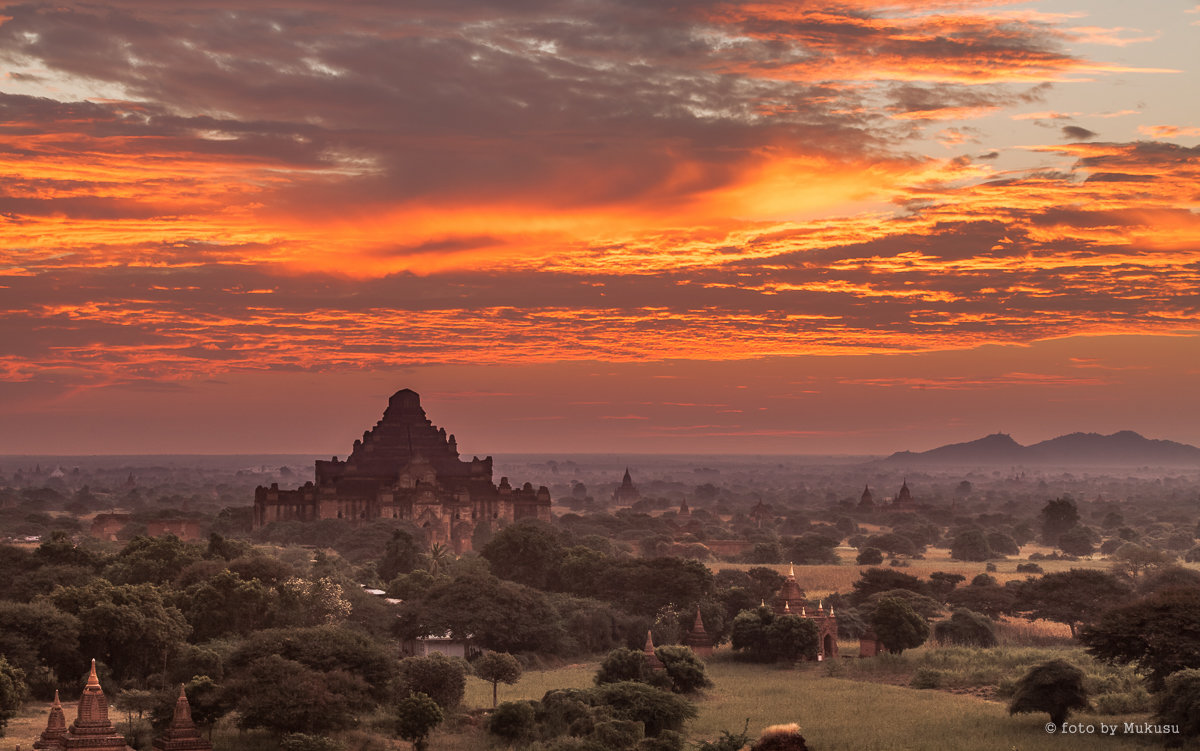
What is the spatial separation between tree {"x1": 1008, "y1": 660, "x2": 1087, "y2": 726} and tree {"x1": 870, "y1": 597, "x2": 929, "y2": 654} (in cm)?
1891

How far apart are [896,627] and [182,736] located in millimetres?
39017

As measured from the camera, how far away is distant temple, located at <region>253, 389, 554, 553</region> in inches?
5851

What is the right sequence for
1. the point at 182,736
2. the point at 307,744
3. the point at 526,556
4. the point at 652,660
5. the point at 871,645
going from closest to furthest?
1. the point at 182,736
2. the point at 307,744
3. the point at 652,660
4. the point at 871,645
5. the point at 526,556

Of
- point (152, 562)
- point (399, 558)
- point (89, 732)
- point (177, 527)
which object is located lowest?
point (89, 732)

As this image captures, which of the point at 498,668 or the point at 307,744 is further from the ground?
the point at 498,668

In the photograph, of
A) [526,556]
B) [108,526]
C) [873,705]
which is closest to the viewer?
[873,705]

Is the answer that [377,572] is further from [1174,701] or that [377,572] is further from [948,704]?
[1174,701]

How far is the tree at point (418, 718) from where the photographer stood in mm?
50000

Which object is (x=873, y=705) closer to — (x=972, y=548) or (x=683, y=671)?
(x=683, y=671)

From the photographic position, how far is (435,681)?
56250mm

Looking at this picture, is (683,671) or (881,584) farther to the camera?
(881,584)

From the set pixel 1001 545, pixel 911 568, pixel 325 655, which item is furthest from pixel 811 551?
pixel 325 655

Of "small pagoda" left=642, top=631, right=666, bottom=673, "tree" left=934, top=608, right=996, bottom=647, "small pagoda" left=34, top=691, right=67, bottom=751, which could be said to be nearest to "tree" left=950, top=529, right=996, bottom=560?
"tree" left=934, top=608, right=996, bottom=647

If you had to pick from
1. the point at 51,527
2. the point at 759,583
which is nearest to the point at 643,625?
the point at 759,583
